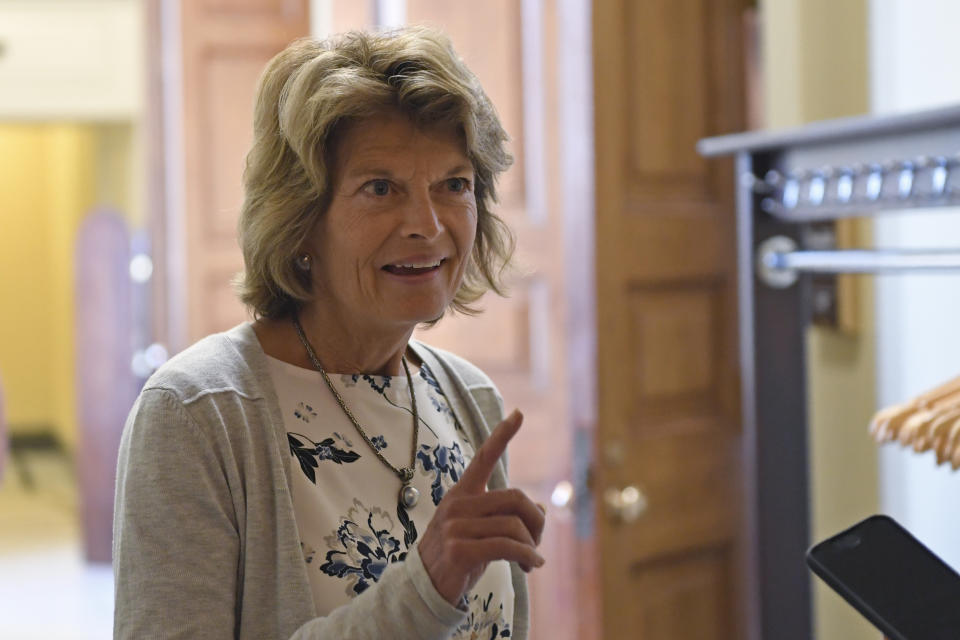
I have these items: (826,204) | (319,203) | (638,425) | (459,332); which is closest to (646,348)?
(638,425)

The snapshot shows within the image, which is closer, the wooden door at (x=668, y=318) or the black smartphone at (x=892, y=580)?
the black smartphone at (x=892, y=580)

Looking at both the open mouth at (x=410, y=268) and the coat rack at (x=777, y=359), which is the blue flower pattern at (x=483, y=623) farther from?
the coat rack at (x=777, y=359)

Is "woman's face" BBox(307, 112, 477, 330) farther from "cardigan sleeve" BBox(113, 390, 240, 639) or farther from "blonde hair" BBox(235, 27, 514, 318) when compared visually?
"cardigan sleeve" BBox(113, 390, 240, 639)

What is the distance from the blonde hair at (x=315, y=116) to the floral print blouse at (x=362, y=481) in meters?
0.12

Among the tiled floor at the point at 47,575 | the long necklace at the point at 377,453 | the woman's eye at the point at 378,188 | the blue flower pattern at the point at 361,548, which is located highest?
the woman's eye at the point at 378,188

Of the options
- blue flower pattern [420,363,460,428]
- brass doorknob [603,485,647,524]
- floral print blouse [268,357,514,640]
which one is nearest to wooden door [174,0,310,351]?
brass doorknob [603,485,647,524]

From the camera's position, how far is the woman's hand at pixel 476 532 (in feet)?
3.33

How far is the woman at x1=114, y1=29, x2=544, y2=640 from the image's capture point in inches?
41.8

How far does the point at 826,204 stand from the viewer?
1.88 meters

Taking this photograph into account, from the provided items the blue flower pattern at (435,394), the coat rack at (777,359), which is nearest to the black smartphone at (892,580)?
the blue flower pattern at (435,394)

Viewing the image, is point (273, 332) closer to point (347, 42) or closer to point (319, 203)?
point (319, 203)

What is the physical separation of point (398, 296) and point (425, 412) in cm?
20

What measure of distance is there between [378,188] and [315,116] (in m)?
0.10

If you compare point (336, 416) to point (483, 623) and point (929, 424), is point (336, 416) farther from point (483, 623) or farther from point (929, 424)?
point (929, 424)
